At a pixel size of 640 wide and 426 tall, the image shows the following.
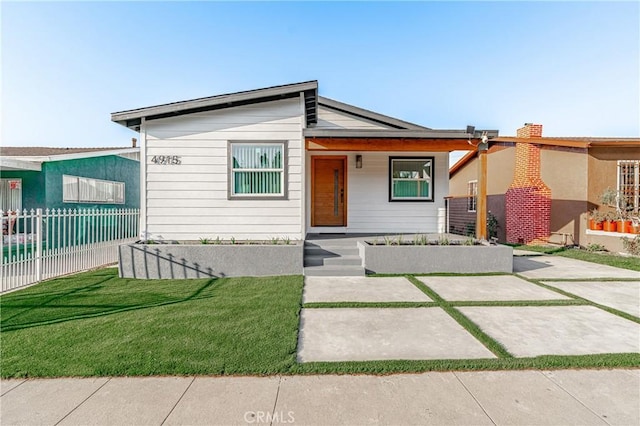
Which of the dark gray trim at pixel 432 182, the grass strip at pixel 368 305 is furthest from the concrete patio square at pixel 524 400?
the dark gray trim at pixel 432 182

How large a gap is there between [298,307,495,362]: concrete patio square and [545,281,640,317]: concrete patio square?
279cm

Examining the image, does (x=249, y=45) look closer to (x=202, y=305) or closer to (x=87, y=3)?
(x=87, y=3)

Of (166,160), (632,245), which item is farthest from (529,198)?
(166,160)

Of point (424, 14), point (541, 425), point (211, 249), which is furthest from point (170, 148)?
point (424, 14)

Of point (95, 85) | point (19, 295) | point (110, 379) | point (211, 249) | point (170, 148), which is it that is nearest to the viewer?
point (110, 379)

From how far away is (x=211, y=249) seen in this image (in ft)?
21.0

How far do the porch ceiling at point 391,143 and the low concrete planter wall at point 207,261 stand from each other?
104 inches

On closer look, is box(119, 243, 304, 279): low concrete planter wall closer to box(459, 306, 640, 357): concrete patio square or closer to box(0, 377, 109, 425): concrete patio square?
box(459, 306, 640, 357): concrete patio square

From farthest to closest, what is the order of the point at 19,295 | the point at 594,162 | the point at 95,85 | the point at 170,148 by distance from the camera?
the point at 95,85 < the point at 594,162 < the point at 170,148 < the point at 19,295

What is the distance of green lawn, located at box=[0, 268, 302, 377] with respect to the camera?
2.87 metres

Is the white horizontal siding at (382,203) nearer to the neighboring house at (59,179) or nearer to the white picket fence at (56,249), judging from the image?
the white picket fence at (56,249)

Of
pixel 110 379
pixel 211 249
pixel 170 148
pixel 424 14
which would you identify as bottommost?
pixel 110 379

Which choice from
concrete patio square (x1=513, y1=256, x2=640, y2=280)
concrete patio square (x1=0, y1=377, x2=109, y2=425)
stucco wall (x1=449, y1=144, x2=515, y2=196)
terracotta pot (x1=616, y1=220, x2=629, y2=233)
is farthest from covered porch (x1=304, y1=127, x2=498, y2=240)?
concrete patio square (x1=0, y1=377, x2=109, y2=425)

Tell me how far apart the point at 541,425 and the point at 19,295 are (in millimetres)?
7171
